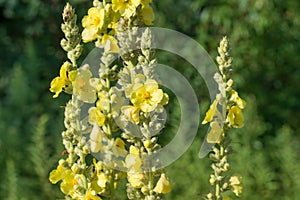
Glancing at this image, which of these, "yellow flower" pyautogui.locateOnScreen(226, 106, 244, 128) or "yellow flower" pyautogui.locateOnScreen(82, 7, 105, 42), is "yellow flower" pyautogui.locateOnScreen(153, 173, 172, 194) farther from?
"yellow flower" pyautogui.locateOnScreen(82, 7, 105, 42)

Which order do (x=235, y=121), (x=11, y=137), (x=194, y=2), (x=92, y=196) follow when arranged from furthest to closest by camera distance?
(x=194, y=2)
(x=11, y=137)
(x=235, y=121)
(x=92, y=196)

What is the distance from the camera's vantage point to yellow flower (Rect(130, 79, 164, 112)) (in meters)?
1.57

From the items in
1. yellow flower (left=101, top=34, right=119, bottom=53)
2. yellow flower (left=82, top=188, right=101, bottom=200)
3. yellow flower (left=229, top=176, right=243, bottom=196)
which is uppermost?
yellow flower (left=101, top=34, right=119, bottom=53)

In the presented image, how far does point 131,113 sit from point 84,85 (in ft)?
0.47

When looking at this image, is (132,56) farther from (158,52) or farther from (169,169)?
(158,52)

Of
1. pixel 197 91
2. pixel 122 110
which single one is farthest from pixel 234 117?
pixel 197 91

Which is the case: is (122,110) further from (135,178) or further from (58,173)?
(58,173)

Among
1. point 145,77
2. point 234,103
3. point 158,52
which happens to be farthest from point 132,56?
point 158,52

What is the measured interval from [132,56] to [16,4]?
3.97m

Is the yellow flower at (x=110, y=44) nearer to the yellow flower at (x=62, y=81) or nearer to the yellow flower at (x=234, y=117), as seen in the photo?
the yellow flower at (x=62, y=81)

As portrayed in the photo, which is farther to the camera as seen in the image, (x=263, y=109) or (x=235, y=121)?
(x=263, y=109)

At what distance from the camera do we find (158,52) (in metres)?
5.04

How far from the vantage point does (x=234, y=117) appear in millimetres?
1706

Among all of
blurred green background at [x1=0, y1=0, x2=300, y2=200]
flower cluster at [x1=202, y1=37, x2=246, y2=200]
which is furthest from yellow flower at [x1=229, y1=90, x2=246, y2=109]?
blurred green background at [x1=0, y1=0, x2=300, y2=200]
